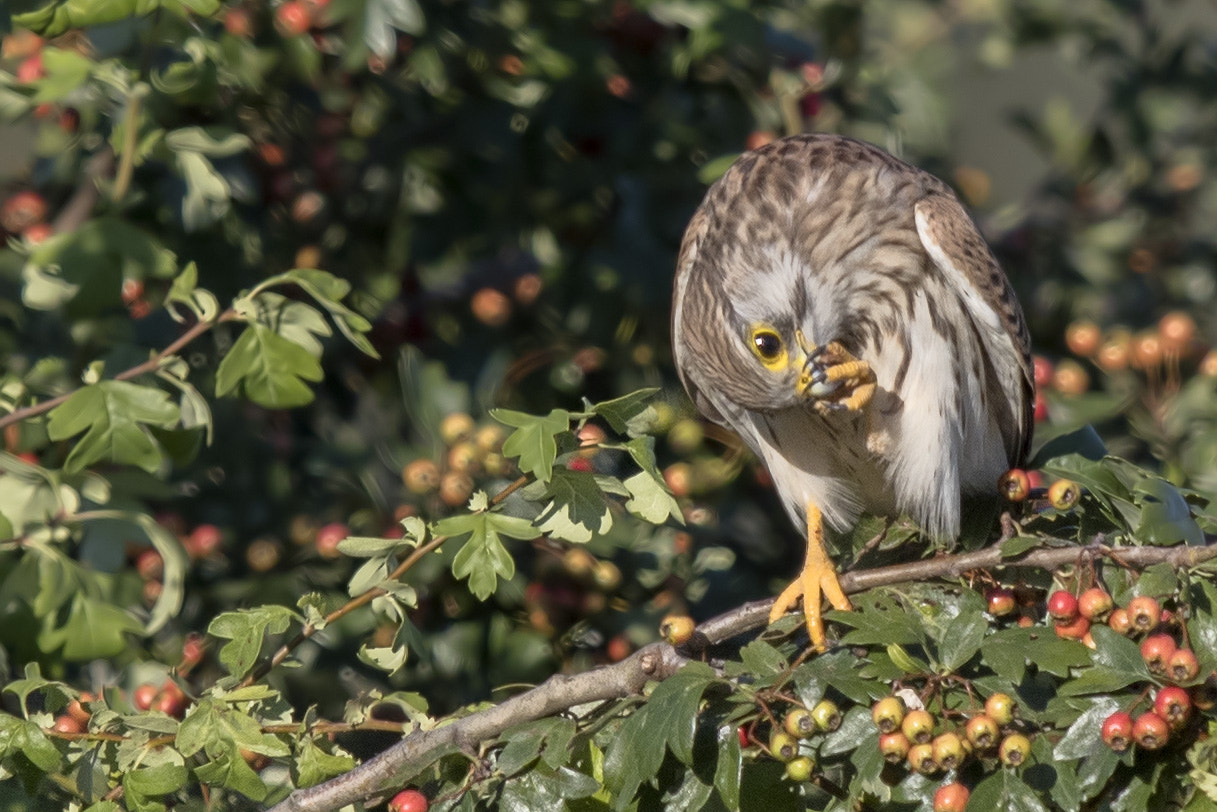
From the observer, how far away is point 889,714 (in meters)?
2.03

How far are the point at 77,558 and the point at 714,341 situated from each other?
4.52ft

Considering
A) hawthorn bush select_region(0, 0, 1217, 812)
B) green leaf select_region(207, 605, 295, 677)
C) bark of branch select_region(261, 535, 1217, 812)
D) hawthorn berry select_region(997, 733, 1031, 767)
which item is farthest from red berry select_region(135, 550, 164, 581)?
hawthorn berry select_region(997, 733, 1031, 767)

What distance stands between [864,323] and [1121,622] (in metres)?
1.31

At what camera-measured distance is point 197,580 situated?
3.61 m

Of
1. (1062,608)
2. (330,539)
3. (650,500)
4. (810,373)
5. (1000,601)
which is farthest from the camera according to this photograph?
(330,539)

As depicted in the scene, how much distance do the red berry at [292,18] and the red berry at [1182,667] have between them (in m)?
2.46

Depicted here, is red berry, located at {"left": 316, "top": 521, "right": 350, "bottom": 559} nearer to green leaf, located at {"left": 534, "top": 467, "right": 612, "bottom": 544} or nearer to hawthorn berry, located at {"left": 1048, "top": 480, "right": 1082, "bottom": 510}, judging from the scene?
green leaf, located at {"left": 534, "top": 467, "right": 612, "bottom": 544}

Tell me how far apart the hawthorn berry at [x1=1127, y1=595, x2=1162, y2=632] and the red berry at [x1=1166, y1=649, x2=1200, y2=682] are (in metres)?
0.10

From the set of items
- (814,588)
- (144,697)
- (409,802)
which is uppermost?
(409,802)

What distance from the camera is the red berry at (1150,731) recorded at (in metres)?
A: 1.95

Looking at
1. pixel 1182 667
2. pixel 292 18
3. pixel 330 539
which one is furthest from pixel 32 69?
pixel 1182 667

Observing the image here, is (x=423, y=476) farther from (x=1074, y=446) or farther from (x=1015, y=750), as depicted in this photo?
(x=1015, y=750)

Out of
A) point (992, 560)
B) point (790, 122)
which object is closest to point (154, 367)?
point (992, 560)

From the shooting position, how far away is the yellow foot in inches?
118
